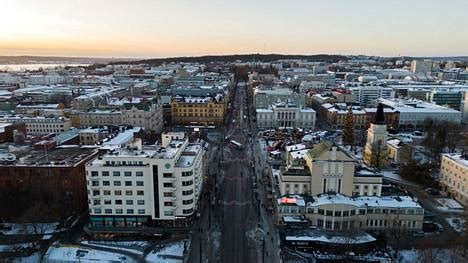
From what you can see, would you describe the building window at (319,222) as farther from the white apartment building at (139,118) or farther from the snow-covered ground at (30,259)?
the white apartment building at (139,118)

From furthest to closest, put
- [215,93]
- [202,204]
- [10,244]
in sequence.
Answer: [215,93] → [202,204] → [10,244]

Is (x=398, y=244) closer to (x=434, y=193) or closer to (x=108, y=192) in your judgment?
(x=434, y=193)

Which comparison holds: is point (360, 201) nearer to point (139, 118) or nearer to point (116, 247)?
point (116, 247)

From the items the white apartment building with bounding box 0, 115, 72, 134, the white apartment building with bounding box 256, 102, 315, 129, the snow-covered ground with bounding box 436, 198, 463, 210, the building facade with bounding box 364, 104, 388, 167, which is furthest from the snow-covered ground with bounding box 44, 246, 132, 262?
the white apartment building with bounding box 256, 102, 315, 129

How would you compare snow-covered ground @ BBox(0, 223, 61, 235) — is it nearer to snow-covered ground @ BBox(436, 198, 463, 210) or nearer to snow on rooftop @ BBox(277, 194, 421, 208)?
snow on rooftop @ BBox(277, 194, 421, 208)

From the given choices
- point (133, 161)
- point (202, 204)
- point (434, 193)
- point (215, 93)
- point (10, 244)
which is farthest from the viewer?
point (215, 93)

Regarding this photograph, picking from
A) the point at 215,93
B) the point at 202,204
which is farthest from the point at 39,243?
the point at 215,93

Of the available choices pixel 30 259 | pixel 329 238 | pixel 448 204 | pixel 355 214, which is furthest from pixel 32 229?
pixel 448 204
